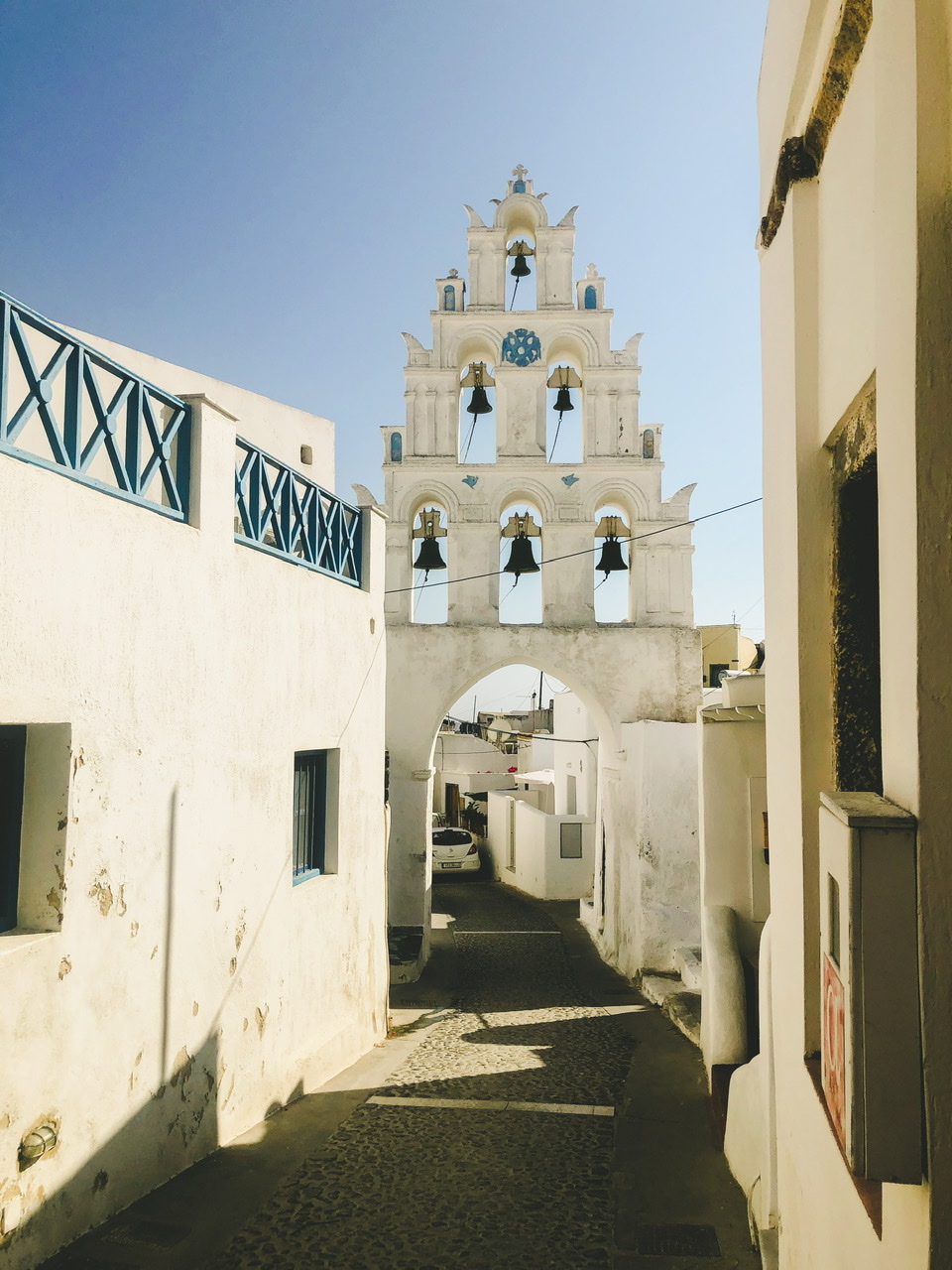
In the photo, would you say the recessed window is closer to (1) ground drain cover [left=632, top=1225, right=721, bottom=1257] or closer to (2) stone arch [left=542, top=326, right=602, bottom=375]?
(1) ground drain cover [left=632, top=1225, right=721, bottom=1257]

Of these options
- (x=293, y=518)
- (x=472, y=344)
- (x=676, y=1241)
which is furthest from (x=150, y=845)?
(x=472, y=344)

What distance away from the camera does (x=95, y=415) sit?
4281 millimetres

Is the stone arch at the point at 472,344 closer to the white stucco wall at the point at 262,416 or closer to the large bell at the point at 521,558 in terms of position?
the large bell at the point at 521,558

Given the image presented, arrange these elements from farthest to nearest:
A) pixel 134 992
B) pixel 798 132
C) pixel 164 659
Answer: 1. pixel 164 659
2. pixel 134 992
3. pixel 798 132

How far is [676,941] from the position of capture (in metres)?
10.7

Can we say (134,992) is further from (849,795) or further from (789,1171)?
(849,795)

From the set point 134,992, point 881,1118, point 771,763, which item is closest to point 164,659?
point 134,992

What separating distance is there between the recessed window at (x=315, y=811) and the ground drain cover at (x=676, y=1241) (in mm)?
3238

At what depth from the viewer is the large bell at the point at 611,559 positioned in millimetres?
12875

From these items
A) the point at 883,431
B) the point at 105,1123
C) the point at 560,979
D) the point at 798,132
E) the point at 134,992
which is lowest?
the point at 560,979

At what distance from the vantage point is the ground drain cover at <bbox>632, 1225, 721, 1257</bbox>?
3891 millimetres

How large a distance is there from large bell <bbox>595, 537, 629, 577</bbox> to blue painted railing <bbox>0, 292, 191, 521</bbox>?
28.3 feet

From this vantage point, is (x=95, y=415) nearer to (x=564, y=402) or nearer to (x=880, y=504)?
(x=880, y=504)

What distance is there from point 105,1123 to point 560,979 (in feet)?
26.6
